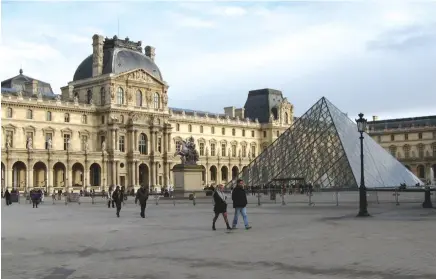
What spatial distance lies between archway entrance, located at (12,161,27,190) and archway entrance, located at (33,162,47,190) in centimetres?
150

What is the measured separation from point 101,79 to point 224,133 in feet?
76.8

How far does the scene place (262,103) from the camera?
321 ft

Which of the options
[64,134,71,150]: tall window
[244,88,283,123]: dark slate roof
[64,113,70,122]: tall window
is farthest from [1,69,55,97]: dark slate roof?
[244,88,283,123]: dark slate roof

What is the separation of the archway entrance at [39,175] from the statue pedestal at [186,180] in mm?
27588

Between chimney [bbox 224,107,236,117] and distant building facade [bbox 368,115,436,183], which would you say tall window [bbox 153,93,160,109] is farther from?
distant building facade [bbox 368,115,436,183]

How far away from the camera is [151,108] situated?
75.6 m

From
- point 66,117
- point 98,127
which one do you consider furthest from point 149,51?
point 66,117

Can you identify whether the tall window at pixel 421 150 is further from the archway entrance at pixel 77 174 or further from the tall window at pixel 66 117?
the tall window at pixel 66 117

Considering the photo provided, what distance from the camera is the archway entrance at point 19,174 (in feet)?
209

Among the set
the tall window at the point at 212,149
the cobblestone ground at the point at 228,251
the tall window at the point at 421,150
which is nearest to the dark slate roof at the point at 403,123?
the tall window at the point at 421,150

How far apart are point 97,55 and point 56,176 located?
Result: 15.0 meters

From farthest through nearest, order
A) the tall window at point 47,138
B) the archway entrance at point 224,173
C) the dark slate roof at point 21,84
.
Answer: the archway entrance at point 224,173 → the dark slate roof at point 21,84 → the tall window at point 47,138

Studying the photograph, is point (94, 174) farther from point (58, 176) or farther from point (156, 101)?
point (156, 101)

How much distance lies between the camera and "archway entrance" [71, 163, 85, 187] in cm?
6862
